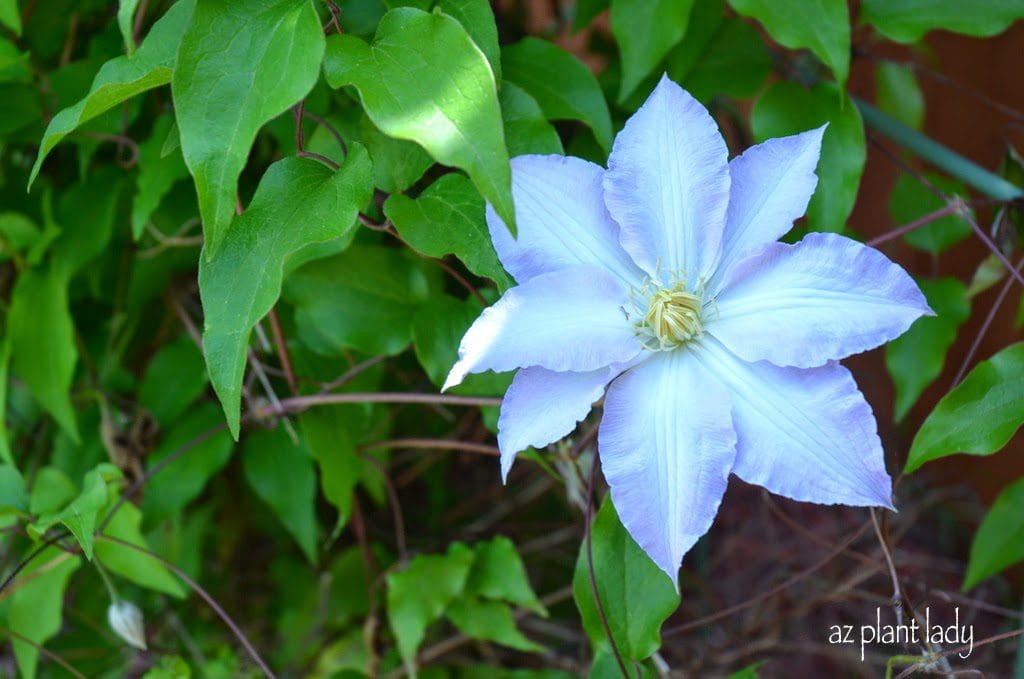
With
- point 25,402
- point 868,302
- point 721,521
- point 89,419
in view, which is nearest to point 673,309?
point 868,302

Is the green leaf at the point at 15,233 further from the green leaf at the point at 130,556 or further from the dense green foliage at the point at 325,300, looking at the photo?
the green leaf at the point at 130,556

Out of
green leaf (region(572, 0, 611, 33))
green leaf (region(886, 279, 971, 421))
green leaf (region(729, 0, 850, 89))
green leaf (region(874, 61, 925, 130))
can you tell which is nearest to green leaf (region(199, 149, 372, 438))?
green leaf (region(729, 0, 850, 89))

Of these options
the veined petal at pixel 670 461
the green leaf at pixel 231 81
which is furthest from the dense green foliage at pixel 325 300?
the veined petal at pixel 670 461

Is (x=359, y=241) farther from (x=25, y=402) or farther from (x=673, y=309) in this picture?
(x=25, y=402)

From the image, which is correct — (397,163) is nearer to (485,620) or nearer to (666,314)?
(666,314)

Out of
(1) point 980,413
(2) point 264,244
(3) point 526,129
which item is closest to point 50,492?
(2) point 264,244

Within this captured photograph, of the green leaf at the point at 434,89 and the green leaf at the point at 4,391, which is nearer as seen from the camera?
the green leaf at the point at 434,89
